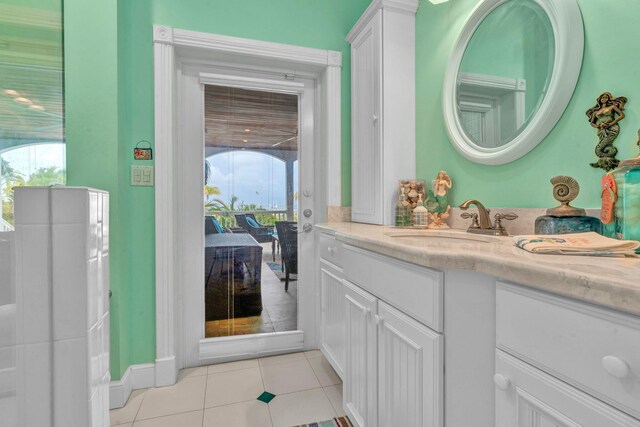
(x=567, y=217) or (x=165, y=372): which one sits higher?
(x=567, y=217)

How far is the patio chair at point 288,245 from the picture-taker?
2248mm

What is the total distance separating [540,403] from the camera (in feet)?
1.89

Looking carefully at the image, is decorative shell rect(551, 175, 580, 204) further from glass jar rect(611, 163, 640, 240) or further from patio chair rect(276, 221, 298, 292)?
patio chair rect(276, 221, 298, 292)

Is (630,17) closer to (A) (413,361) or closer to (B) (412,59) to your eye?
(B) (412,59)

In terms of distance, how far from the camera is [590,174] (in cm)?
100

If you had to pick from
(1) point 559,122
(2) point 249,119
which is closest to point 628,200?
(1) point 559,122

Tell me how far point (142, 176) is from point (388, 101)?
1.51 m

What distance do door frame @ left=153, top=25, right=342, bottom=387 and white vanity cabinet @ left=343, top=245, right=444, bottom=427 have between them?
1.10 meters

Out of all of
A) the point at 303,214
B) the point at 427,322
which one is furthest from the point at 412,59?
the point at 427,322

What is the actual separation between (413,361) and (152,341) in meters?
1.59

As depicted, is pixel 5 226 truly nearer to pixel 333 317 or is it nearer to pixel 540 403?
pixel 540 403

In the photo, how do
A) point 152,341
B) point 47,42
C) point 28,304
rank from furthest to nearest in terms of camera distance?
1. point 152,341
2. point 47,42
3. point 28,304

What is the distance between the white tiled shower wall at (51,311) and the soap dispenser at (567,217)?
1.27 metres

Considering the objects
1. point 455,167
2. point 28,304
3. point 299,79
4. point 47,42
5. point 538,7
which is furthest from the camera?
point 299,79
